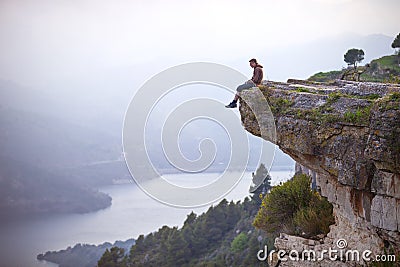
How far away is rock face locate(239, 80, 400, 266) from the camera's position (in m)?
10.8

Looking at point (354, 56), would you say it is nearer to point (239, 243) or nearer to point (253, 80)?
point (239, 243)

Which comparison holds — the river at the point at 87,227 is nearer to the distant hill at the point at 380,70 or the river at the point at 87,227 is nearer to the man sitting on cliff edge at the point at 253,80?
the distant hill at the point at 380,70

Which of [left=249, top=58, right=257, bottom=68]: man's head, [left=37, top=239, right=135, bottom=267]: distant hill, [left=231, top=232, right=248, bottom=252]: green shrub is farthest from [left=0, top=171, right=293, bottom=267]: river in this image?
[left=249, top=58, right=257, bottom=68]: man's head

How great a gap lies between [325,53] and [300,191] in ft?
481

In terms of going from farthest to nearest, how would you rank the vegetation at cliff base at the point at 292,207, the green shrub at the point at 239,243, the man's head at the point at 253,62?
the green shrub at the point at 239,243, the vegetation at cliff base at the point at 292,207, the man's head at the point at 253,62

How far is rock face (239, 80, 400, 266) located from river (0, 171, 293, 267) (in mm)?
60711

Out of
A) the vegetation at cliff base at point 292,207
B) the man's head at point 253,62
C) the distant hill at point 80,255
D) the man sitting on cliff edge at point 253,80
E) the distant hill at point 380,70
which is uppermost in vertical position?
the distant hill at point 380,70

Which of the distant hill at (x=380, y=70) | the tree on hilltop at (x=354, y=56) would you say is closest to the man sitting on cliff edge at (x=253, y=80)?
the distant hill at (x=380, y=70)

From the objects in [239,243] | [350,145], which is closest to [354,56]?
[239,243]

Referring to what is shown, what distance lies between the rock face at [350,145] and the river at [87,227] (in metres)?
60.7

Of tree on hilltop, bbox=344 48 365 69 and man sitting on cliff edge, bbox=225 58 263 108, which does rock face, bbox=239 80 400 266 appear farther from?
tree on hilltop, bbox=344 48 365 69

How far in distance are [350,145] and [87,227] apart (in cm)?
8520

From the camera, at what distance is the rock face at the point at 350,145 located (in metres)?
10.8

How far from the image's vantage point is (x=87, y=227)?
297ft
